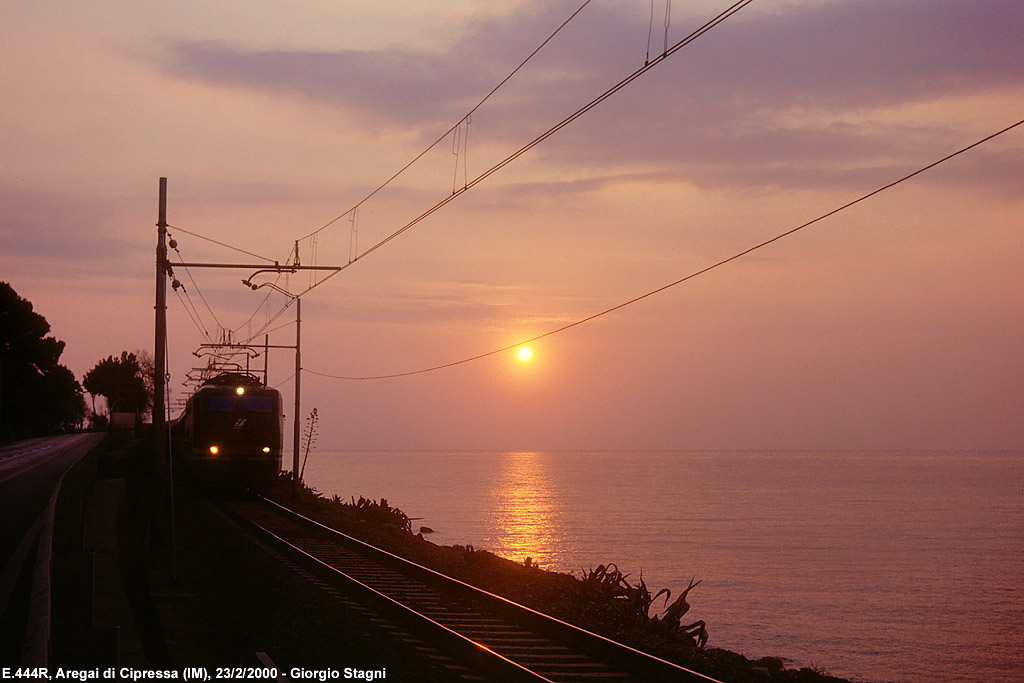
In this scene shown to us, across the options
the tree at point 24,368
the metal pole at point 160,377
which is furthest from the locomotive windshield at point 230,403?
the tree at point 24,368

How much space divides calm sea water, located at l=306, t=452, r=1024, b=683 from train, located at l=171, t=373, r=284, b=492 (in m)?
16.3

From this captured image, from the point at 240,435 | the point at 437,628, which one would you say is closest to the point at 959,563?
the point at 240,435

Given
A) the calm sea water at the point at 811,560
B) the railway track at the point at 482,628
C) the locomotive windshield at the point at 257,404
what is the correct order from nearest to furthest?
the railway track at the point at 482,628
the calm sea water at the point at 811,560
the locomotive windshield at the point at 257,404

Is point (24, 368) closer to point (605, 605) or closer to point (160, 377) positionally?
point (160, 377)

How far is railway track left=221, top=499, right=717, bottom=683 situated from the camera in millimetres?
12695

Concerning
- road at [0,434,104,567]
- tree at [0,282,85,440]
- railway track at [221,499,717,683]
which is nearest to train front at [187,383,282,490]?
road at [0,434,104,567]

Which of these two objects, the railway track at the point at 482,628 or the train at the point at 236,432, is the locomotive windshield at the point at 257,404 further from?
the railway track at the point at 482,628

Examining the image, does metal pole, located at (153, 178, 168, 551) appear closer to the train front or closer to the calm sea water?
the train front

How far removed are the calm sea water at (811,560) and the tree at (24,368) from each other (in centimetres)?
3683

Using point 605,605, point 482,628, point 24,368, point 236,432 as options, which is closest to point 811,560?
point 236,432

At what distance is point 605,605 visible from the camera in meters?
→ 20.4

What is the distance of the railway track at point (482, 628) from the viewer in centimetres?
1270

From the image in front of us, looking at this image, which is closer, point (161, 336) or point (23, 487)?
point (161, 336)

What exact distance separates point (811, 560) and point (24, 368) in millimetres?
72017
